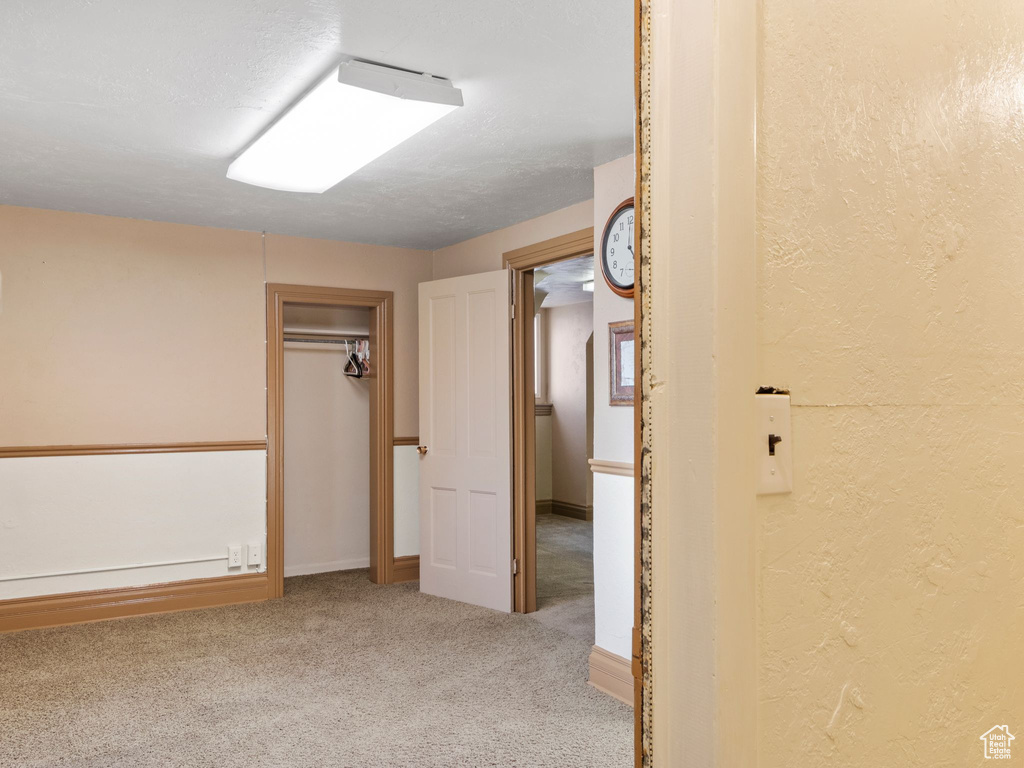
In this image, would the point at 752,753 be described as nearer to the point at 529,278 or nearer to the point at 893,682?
the point at 893,682

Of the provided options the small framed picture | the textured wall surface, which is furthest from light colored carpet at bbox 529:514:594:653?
the textured wall surface

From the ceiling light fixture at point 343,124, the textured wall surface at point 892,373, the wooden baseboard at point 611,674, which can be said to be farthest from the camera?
the wooden baseboard at point 611,674

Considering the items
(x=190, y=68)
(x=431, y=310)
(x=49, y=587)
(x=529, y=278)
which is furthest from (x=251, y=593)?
(x=190, y=68)

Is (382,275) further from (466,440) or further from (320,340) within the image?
(466,440)

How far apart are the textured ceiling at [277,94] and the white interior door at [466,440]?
0.77 m

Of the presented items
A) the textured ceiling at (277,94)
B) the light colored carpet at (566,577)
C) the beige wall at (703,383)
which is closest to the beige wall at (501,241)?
the textured ceiling at (277,94)

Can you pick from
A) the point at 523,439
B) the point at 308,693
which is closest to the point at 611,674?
the point at 308,693

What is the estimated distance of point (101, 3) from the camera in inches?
79.4

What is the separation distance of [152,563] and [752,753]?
4401 mm

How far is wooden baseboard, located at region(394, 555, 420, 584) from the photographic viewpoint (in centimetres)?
527

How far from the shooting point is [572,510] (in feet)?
26.3

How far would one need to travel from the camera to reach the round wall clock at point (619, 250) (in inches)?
130

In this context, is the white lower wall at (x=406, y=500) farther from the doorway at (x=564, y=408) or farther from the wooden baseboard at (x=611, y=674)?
the wooden baseboard at (x=611, y=674)

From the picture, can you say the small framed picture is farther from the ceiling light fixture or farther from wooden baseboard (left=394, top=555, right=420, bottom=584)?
wooden baseboard (left=394, top=555, right=420, bottom=584)
